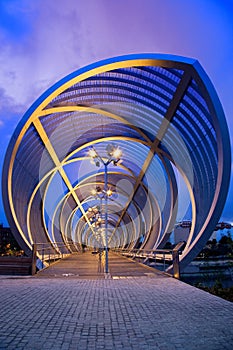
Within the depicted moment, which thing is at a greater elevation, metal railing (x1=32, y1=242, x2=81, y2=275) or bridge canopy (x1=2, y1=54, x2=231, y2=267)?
bridge canopy (x1=2, y1=54, x2=231, y2=267)

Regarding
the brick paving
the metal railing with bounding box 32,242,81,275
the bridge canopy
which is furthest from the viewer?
the bridge canopy

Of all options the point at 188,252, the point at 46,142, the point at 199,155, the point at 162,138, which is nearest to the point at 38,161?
the point at 46,142

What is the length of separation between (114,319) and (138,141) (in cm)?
1952

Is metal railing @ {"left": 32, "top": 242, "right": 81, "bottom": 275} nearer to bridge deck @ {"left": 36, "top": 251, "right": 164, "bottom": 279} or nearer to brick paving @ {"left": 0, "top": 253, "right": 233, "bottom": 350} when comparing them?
bridge deck @ {"left": 36, "top": 251, "right": 164, "bottom": 279}

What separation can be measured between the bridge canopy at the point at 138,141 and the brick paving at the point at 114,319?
6.68m

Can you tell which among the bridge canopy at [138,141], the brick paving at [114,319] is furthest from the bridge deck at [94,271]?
the brick paving at [114,319]

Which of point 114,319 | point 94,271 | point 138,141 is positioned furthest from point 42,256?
point 138,141

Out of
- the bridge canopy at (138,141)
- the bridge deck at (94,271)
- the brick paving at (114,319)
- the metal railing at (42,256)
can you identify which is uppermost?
the bridge canopy at (138,141)

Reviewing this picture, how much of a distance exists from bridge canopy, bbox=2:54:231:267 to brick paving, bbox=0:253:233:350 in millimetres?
6683

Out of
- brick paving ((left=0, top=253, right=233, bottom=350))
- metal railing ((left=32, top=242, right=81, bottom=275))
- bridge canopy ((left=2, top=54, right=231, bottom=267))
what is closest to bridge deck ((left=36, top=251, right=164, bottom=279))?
metal railing ((left=32, top=242, right=81, bottom=275))

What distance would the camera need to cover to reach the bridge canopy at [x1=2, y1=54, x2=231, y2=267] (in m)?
13.2

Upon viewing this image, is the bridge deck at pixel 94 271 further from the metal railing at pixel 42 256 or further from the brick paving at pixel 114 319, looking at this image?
the brick paving at pixel 114 319

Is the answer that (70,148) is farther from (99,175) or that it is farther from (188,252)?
(188,252)

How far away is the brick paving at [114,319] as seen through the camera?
406 cm
